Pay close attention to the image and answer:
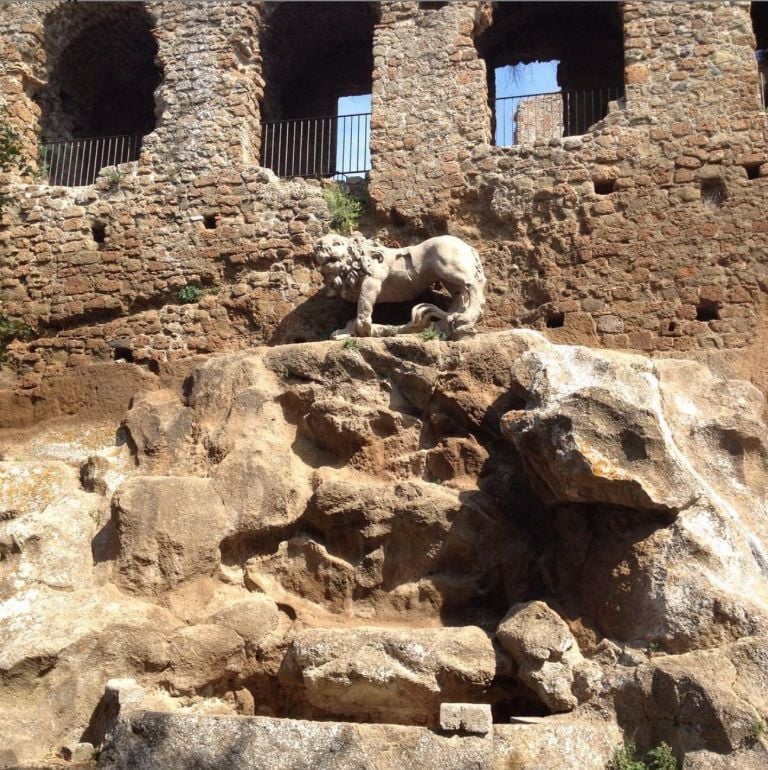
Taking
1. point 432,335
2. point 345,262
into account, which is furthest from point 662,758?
point 345,262

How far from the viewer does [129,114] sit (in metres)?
13.4

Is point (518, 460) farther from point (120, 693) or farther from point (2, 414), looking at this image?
point (2, 414)

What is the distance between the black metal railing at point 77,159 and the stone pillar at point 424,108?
10.3ft

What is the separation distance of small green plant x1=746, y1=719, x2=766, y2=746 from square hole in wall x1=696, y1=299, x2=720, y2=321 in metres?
4.41

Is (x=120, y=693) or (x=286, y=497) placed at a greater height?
(x=286, y=497)

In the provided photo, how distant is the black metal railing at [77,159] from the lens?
38.7 feet

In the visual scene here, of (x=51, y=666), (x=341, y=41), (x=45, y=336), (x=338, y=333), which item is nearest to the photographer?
(x=51, y=666)

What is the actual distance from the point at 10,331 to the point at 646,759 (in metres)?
7.35

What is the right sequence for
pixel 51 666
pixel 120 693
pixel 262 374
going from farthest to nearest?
pixel 262 374, pixel 51 666, pixel 120 693

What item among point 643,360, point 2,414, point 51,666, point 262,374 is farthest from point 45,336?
point 643,360

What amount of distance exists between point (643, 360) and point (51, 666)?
4.52m

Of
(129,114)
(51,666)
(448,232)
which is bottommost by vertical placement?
(51,666)

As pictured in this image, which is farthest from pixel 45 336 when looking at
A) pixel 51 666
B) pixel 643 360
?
pixel 643 360

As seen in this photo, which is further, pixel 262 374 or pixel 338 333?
pixel 338 333
